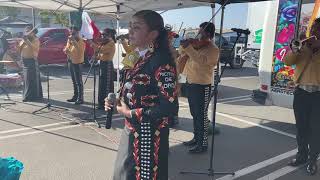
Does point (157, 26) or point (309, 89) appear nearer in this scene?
point (157, 26)

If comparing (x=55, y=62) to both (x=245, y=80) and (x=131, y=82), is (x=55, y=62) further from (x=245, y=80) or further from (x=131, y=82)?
(x=131, y=82)

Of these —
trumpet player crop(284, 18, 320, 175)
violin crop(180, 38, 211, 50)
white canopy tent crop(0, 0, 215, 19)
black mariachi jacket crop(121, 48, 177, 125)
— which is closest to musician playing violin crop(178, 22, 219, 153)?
violin crop(180, 38, 211, 50)

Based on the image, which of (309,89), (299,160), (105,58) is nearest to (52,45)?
(105,58)

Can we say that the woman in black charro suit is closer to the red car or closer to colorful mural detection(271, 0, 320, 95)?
colorful mural detection(271, 0, 320, 95)

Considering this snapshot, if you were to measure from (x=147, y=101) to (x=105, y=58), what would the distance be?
613 centimetres

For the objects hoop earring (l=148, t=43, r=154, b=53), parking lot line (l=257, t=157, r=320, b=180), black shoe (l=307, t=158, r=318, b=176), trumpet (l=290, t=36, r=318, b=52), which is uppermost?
trumpet (l=290, t=36, r=318, b=52)

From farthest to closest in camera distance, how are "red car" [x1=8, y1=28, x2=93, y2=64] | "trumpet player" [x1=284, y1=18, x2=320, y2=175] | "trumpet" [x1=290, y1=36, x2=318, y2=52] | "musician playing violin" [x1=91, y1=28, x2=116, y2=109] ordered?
"red car" [x1=8, y1=28, x2=93, y2=64], "musician playing violin" [x1=91, y1=28, x2=116, y2=109], "trumpet player" [x1=284, y1=18, x2=320, y2=175], "trumpet" [x1=290, y1=36, x2=318, y2=52]

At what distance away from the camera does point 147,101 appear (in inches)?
99.6

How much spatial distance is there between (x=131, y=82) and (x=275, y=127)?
18.3ft

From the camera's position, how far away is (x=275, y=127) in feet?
24.5

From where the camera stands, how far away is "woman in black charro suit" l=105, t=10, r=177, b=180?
2.47 metres

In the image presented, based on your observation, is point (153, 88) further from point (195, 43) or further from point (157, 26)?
point (195, 43)

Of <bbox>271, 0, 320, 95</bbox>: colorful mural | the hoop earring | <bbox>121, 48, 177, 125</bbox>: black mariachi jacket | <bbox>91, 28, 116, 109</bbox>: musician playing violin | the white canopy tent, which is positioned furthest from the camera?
<bbox>91, 28, 116, 109</bbox>: musician playing violin

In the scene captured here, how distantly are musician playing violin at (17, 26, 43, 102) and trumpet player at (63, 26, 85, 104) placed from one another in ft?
2.62
